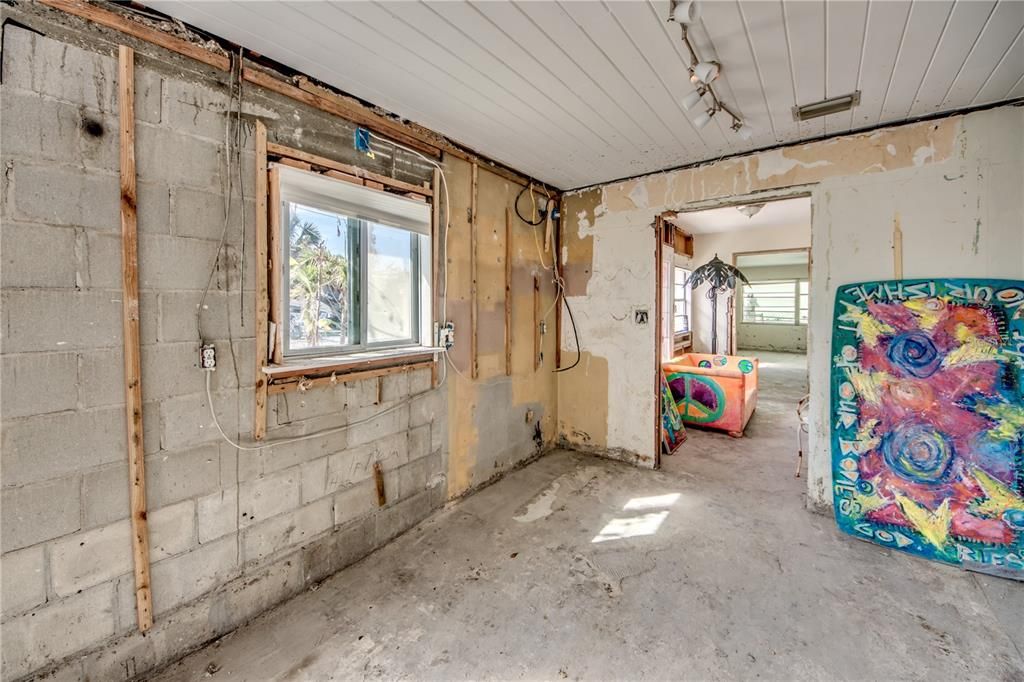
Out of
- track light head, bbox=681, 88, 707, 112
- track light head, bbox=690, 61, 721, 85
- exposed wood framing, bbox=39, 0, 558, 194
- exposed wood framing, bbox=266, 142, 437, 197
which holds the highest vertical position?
exposed wood framing, bbox=39, 0, 558, 194

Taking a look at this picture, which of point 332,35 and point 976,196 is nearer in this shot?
point 332,35

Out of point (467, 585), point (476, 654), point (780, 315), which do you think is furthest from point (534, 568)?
point (780, 315)

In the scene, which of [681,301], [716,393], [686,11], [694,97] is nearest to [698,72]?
[694,97]

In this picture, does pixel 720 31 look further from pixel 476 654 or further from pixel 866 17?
pixel 476 654

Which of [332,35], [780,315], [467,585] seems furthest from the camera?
[780,315]

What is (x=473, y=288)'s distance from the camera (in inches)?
116

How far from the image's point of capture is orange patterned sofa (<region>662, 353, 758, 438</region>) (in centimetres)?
427

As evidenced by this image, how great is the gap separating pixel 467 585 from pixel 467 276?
1917 mm

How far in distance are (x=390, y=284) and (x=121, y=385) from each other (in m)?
1.33

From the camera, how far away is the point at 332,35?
1607 mm

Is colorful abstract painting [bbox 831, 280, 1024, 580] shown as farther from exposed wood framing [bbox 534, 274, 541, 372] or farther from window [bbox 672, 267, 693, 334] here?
window [bbox 672, 267, 693, 334]

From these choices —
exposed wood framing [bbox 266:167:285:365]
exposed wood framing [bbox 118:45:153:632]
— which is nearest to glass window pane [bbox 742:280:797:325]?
exposed wood framing [bbox 266:167:285:365]

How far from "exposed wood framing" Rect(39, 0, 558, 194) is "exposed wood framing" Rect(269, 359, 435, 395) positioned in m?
1.34

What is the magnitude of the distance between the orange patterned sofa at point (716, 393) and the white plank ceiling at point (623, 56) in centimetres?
254
